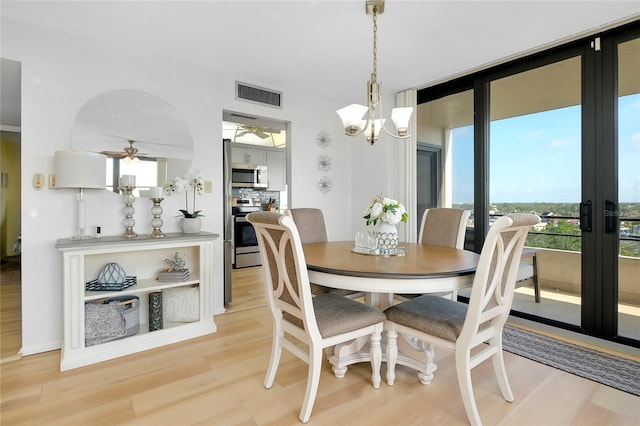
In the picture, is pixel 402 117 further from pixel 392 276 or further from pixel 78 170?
pixel 78 170

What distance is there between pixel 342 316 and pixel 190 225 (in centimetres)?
173

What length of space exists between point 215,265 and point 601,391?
3.00 m

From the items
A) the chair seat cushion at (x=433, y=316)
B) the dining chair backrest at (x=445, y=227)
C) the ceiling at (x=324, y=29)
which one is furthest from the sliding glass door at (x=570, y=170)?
the chair seat cushion at (x=433, y=316)

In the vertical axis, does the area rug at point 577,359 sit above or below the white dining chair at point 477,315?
below

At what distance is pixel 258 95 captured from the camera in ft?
11.1

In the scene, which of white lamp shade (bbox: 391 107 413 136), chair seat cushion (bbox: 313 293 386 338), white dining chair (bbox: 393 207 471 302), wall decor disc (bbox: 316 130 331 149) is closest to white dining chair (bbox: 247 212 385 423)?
chair seat cushion (bbox: 313 293 386 338)

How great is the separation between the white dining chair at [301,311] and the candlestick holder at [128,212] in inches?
55.3

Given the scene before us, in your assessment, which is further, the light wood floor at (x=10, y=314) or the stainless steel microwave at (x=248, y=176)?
the stainless steel microwave at (x=248, y=176)

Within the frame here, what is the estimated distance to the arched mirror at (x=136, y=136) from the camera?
2506mm

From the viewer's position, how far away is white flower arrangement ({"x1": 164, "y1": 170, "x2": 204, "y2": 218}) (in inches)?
108

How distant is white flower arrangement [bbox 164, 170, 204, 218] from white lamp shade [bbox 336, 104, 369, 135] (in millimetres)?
1499

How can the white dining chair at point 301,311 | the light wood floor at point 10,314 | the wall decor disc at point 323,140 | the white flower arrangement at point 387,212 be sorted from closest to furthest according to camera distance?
the white dining chair at point 301,311, the white flower arrangement at point 387,212, the light wood floor at point 10,314, the wall decor disc at point 323,140

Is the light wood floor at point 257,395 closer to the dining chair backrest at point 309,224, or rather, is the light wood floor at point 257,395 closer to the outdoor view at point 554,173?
the dining chair backrest at point 309,224

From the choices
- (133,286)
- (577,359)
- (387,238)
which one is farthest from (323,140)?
(577,359)
